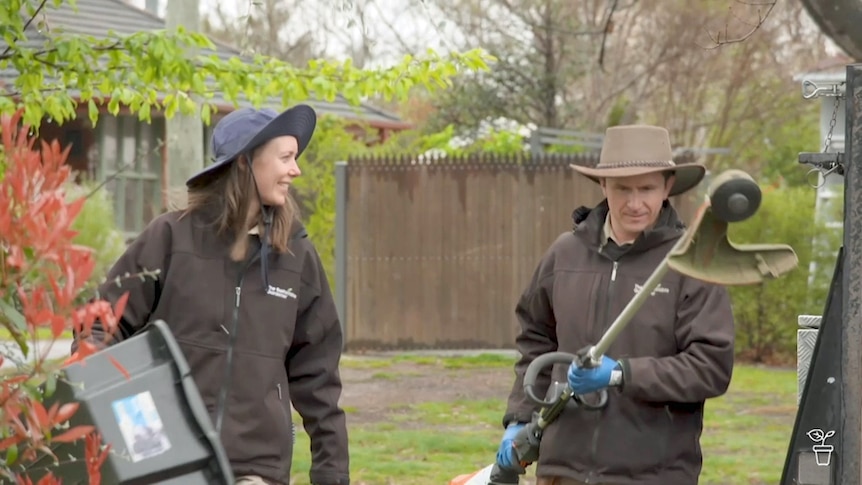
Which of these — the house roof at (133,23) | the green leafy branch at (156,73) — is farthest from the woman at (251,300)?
the house roof at (133,23)

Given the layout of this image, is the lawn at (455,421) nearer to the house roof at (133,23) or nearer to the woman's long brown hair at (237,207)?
the woman's long brown hair at (237,207)

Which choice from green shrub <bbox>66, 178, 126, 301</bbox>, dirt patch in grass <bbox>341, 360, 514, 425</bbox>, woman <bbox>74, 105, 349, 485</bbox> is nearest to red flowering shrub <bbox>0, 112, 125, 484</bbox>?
woman <bbox>74, 105, 349, 485</bbox>

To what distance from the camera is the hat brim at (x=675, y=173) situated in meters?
4.42

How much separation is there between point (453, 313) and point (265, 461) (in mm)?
10707

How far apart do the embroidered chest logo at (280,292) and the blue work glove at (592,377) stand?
2.84 feet

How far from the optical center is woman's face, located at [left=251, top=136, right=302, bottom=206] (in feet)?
14.3

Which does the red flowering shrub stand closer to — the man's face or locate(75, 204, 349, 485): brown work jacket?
locate(75, 204, 349, 485): brown work jacket

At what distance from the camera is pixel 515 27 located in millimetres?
23250

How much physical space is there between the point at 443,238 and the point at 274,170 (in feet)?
34.5

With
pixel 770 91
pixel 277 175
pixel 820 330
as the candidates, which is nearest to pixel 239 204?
pixel 277 175

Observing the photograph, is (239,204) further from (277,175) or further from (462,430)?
(462,430)

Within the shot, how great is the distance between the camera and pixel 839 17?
18.2 feet

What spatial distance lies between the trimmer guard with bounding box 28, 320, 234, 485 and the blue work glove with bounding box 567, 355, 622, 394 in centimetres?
117

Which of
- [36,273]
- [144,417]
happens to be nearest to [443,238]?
[144,417]
